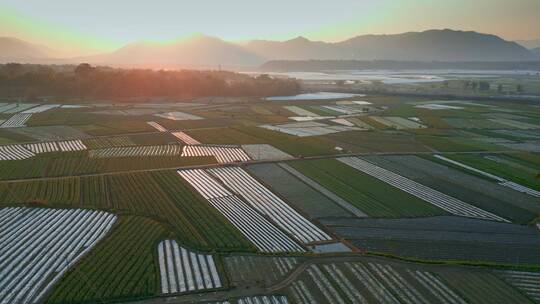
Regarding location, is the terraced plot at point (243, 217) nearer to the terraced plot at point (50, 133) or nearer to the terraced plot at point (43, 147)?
the terraced plot at point (43, 147)

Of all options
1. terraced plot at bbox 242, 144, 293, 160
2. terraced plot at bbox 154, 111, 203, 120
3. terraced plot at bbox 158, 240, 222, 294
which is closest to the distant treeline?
terraced plot at bbox 154, 111, 203, 120

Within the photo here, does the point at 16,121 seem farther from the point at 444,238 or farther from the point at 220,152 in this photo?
the point at 444,238

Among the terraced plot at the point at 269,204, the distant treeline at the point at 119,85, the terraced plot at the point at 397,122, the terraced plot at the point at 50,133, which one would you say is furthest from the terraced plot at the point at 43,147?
the terraced plot at the point at 397,122

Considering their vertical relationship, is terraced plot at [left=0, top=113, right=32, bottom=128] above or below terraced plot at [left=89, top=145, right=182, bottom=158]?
above

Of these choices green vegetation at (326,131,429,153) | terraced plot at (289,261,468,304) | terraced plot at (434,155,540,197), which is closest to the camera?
terraced plot at (289,261,468,304)

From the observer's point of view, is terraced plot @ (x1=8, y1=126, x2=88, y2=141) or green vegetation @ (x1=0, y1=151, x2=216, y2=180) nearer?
green vegetation @ (x1=0, y1=151, x2=216, y2=180)

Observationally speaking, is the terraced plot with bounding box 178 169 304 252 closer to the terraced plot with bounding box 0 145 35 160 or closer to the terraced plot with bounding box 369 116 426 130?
the terraced plot with bounding box 0 145 35 160

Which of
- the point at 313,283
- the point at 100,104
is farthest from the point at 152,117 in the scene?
the point at 313,283

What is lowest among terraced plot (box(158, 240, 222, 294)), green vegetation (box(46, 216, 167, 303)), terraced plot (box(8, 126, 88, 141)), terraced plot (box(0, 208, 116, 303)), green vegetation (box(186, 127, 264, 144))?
terraced plot (box(158, 240, 222, 294))
